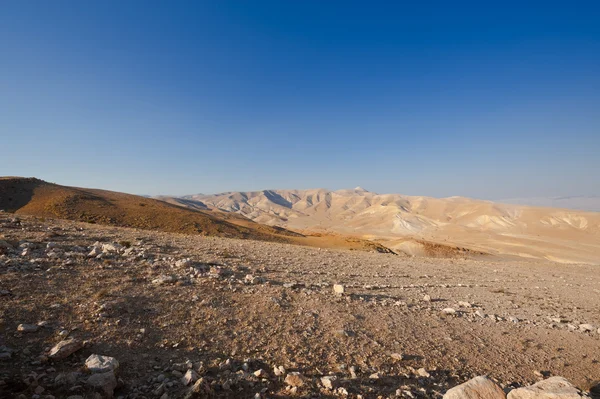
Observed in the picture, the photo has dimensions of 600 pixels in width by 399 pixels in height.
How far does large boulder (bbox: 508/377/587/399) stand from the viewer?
390 cm

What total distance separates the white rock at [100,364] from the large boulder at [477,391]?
4.91 meters

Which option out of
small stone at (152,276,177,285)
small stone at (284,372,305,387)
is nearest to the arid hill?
small stone at (152,276,177,285)

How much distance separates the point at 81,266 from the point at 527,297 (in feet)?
54.3

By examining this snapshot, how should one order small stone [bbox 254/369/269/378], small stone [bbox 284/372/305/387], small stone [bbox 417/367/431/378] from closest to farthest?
small stone [bbox 284/372/305/387], small stone [bbox 254/369/269/378], small stone [bbox 417/367/431/378]

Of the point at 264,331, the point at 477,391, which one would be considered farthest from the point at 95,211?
the point at 477,391

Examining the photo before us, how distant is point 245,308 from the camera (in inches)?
269

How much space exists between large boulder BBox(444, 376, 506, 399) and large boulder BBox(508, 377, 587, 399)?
0.69 feet

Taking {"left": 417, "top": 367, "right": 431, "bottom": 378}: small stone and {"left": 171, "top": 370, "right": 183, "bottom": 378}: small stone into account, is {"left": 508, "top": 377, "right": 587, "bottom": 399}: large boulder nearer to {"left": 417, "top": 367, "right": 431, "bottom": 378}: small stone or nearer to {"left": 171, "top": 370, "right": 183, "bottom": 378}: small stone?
{"left": 417, "top": 367, "right": 431, "bottom": 378}: small stone

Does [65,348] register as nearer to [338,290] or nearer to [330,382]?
[330,382]

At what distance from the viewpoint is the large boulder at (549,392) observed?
3.90m

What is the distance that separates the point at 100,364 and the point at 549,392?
21.5ft

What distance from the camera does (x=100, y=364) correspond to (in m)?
3.98

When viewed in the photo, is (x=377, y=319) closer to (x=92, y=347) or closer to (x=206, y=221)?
(x=92, y=347)

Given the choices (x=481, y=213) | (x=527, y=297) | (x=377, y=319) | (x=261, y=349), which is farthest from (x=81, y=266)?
(x=481, y=213)
